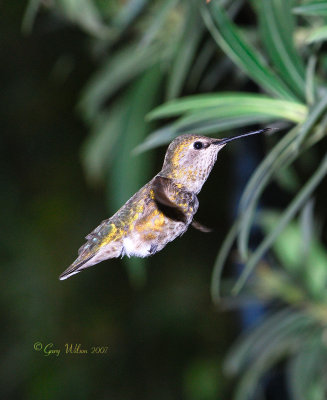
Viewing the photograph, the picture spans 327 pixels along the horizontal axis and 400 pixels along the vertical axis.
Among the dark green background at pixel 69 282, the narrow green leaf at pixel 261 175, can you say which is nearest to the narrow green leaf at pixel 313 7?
the narrow green leaf at pixel 261 175

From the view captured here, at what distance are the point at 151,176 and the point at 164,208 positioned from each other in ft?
5.78

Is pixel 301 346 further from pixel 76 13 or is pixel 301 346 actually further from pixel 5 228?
pixel 5 228

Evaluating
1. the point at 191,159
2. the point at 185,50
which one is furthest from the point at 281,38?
the point at 191,159

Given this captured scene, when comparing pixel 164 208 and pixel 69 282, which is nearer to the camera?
pixel 164 208

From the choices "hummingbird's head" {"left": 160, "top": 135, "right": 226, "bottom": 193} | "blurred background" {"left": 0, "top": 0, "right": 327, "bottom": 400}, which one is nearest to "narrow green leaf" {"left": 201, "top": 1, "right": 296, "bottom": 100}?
"blurred background" {"left": 0, "top": 0, "right": 327, "bottom": 400}

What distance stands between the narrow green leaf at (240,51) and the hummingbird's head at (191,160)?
27 centimetres

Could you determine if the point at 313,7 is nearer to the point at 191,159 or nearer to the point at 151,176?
the point at 191,159

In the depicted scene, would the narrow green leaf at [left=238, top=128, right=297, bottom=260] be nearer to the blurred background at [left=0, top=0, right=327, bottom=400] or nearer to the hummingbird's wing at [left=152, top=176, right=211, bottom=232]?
the blurred background at [left=0, top=0, right=327, bottom=400]

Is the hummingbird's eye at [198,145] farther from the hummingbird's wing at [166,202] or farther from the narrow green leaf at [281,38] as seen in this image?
the narrow green leaf at [281,38]

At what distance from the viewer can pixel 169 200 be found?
0.45 metres

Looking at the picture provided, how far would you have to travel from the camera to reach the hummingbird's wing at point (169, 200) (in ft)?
1.45

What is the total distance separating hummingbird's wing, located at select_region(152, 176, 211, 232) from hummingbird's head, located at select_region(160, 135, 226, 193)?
0.01 meters

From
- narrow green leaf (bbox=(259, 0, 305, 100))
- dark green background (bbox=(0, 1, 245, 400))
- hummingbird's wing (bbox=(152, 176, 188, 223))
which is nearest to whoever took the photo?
hummingbird's wing (bbox=(152, 176, 188, 223))

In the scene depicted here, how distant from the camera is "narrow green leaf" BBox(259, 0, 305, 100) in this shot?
0.97m
